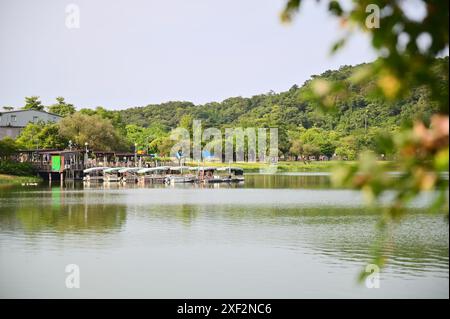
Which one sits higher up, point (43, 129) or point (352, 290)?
point (43, 129)

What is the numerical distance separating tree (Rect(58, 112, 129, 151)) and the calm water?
47.6 meters

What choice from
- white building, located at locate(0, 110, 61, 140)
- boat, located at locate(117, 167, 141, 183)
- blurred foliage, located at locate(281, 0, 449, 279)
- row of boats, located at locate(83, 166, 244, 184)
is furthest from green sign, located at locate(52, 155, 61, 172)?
blurred foliage, located at locate(281, 0, 449, 279)

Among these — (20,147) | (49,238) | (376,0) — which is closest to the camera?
(376,0)

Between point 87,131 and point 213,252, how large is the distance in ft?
225

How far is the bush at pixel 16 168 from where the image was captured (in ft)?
235

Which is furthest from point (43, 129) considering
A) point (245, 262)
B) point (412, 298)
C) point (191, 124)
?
point (412, 298)

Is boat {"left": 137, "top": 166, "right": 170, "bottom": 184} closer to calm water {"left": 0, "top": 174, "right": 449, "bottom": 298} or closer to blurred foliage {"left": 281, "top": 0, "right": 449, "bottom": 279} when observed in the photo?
calm water {"left": 0, "top": 174, "right": 449, "bottom": 298}

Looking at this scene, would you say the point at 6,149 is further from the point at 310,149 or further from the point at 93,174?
the point at 310,149

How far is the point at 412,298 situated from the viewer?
16.3 m

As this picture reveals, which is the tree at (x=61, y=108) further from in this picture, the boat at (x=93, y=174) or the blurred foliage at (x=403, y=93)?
the blurred foliage at (x=403, y=93)

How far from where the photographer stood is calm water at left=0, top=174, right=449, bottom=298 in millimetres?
17953

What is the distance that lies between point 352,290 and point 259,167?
336 ft
